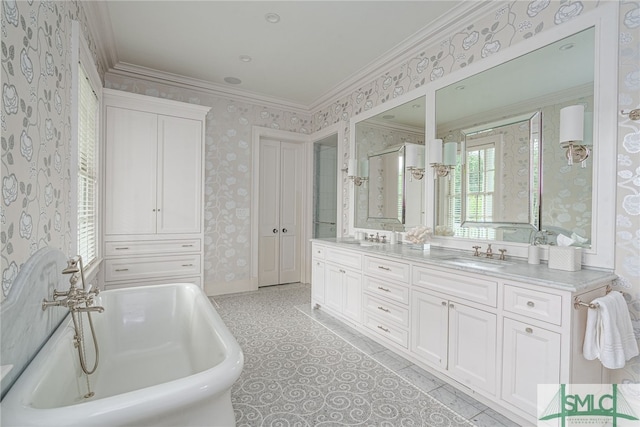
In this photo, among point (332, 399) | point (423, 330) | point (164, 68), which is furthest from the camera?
point (164, 68)

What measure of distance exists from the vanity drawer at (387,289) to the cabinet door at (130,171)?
8.05 ft

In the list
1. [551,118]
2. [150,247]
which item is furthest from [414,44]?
[150,247]

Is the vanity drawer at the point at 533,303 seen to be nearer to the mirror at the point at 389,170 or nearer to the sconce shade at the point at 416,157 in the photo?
the mirror at the point at 389,170

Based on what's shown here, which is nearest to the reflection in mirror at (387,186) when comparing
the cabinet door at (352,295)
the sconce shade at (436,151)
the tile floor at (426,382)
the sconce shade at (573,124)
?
the sconce shade at (436,151)

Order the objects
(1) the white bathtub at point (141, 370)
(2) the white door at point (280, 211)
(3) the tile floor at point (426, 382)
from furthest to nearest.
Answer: (2) the white door at point (280, 211)
(3) the tile floor at point (426, 382)
(1) the white bathtub at point (141, 370)

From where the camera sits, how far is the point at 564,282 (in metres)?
1.50

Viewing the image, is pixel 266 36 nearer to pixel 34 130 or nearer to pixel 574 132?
pixel 34 130

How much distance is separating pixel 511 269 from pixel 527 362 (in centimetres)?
51

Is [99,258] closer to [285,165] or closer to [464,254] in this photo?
[285,165]

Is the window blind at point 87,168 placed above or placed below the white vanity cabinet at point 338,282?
above

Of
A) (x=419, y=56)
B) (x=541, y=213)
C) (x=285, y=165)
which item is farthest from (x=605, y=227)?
(x=285, y=165)

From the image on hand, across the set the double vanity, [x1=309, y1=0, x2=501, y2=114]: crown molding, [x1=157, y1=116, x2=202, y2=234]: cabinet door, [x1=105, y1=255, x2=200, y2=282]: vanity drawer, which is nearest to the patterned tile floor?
the double vanity

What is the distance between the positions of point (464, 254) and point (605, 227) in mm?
906

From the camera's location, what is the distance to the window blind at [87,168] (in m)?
2.34
